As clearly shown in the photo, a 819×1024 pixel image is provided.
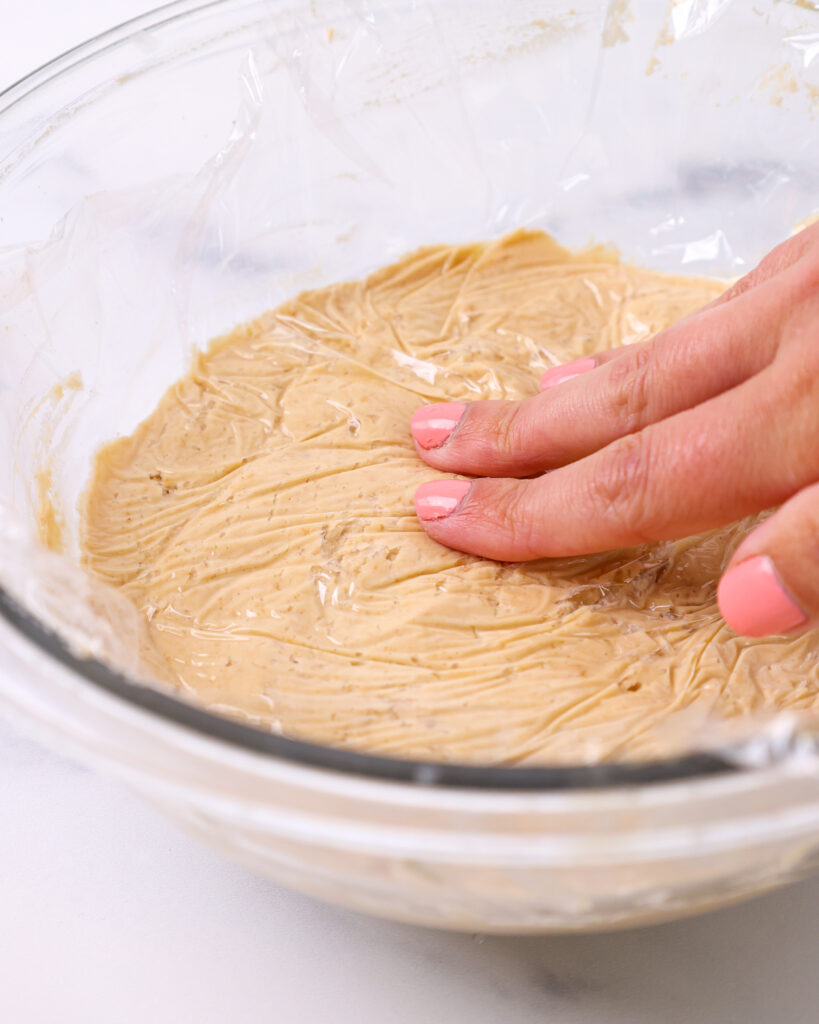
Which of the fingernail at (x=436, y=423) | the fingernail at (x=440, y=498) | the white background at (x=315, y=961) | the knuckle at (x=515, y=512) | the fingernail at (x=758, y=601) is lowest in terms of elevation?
the white background at (x=315, y=961)

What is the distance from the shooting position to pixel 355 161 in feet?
4.31

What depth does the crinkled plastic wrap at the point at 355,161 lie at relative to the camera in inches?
42.8

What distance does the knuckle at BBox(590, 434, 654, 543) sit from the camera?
781mm

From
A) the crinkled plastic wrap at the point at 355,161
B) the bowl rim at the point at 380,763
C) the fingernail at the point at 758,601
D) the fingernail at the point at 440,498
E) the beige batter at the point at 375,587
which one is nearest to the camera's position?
the bowl rim at the point at 380,763

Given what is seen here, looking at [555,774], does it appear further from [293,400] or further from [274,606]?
[293,400]

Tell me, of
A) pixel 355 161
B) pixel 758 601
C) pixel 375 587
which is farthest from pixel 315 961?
pixel 355 161

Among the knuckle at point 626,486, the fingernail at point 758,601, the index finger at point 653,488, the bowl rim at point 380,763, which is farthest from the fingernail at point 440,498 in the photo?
the bowl rim at point 380,763

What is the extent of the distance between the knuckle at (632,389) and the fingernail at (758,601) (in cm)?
22

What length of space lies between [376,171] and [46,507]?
2.06 feet

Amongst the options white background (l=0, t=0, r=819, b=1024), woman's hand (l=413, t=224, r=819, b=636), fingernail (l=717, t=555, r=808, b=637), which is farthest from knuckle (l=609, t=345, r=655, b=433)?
white background (l=0, t=0, r=819, b=1024)

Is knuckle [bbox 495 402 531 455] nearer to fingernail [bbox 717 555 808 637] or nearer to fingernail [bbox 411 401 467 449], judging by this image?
fingernail [bbox 411 401 467 449]

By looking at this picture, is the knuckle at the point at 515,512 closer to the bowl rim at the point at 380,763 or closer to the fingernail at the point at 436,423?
the fingernail at the point at 436,423

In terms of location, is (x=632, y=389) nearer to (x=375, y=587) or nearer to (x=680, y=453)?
(x=680, y=453)

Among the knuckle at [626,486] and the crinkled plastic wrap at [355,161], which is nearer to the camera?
the knuckle at [626,486]
